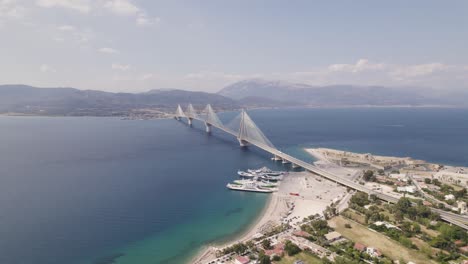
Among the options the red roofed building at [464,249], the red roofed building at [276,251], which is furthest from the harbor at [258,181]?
the red roofed building at [464,249]

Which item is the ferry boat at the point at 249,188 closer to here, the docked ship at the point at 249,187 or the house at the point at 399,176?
the docked ship at the point at 249,187

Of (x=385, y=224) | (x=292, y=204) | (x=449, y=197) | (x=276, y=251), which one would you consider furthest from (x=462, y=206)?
(x=276, y=251)

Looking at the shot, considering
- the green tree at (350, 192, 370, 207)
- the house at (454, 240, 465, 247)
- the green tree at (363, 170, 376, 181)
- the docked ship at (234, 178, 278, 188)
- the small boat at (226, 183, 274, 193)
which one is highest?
the green tree at (363, 170, 376, 181)

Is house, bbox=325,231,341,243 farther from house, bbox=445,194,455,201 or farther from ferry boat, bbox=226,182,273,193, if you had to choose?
house, bbox=445,194,455,201

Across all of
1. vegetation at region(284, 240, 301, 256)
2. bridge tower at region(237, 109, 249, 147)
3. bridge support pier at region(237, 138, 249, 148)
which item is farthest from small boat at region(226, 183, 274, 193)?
bridge support pier at region(237, 138, 249, 148)

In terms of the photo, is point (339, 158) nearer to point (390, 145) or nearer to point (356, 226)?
point (390, 145)

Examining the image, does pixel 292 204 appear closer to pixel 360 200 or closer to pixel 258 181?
pixel 360 200
